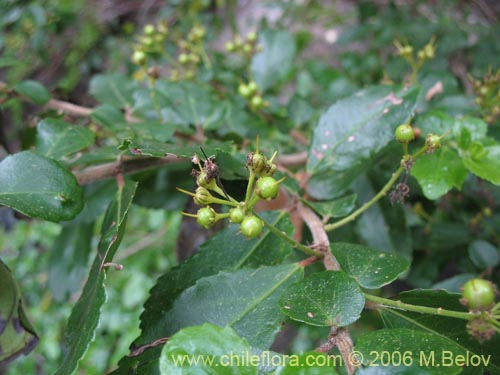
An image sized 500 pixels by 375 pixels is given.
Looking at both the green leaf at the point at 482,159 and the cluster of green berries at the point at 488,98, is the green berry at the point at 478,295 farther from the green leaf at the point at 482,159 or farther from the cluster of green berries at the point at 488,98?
the cluster of green berries at the point at 488,98

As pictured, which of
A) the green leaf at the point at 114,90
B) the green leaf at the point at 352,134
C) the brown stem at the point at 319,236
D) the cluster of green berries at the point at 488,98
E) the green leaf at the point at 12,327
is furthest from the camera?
the green leaf at the point at 114,90

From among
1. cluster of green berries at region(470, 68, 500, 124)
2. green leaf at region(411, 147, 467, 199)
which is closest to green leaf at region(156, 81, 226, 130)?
green leaf at region(411, 147, 467, 199)

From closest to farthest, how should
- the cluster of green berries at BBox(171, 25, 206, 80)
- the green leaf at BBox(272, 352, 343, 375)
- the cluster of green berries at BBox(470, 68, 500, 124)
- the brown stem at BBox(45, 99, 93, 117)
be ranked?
1. the green leaf at BBox(272, 352, 343, 375)
2. the cluster of green berries at BBox(470, 68, 500, 124)
3. the brown stem at BBox(45, 99, 93, 117)
4. the cluster of green berries at BBox(171, 25, 206, 80)

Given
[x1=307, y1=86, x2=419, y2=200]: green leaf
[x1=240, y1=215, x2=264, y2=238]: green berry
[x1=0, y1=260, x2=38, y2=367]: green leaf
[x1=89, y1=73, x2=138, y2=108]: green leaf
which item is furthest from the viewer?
[x1=89, y1=73, x2=138, y2=108]: green leaf

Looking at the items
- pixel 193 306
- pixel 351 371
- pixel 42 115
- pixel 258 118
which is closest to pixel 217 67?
pixel 258 118

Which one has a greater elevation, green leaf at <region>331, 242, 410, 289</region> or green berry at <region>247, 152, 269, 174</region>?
green berry at <region>247, 152, 269, 174</region>

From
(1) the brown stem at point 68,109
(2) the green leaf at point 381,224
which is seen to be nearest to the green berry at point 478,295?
(2) the green leaf at point 381,224

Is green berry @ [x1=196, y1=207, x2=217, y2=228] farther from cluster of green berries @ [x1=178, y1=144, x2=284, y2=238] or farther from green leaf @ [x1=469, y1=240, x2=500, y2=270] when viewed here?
green leaf @ [x1=469, y1=240, x2=500, y2=270]

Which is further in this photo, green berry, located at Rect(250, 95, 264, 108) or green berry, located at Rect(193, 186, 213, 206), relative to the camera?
green berry, located at Rect(250, 95, 264, 108)
